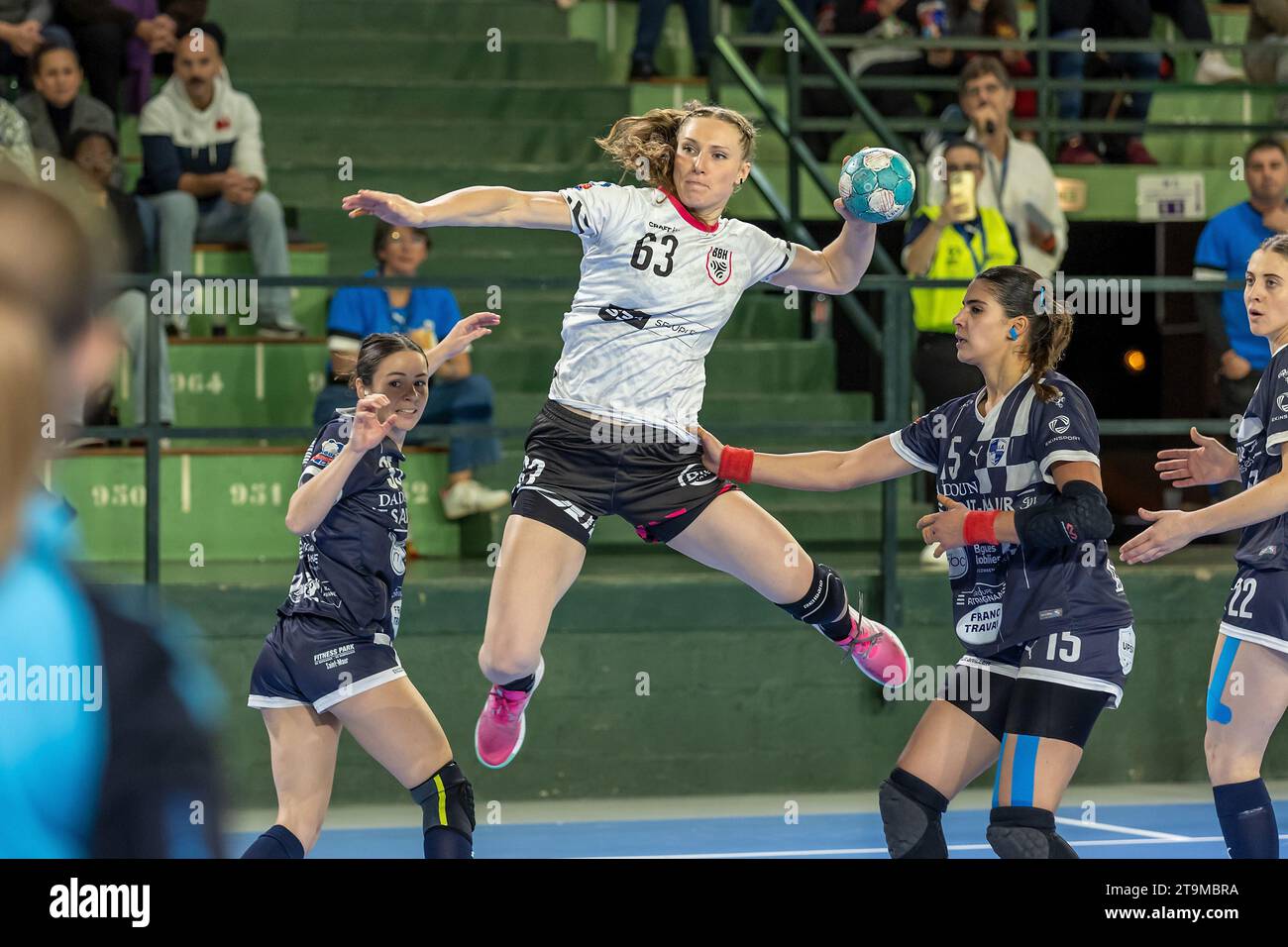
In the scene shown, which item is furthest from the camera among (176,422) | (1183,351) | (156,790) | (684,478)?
(1183,351)

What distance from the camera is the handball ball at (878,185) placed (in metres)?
5.69

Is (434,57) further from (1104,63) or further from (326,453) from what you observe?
(326,453)

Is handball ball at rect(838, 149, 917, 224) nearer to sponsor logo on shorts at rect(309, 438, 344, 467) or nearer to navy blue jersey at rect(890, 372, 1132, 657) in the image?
navy blue jersey at rect(890, 372, 1132, 657)

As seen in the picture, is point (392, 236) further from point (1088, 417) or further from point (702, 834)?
point (1088, 417)

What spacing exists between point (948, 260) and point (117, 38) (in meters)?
5.48

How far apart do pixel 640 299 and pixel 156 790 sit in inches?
168

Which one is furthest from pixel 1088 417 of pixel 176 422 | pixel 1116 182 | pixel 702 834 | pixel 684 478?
pixel 1116 182

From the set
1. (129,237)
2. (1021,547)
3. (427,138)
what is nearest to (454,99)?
(427,138)

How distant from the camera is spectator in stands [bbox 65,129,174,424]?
28.3ft

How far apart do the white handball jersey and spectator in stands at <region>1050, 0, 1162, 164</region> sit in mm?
6766

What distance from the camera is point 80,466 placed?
900cm

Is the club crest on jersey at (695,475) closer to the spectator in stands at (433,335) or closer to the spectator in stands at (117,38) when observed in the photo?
the spectator in stands at (433,335)

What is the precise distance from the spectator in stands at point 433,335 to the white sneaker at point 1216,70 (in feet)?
22.1

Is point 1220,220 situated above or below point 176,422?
above
